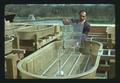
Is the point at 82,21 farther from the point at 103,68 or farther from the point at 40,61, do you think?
the point at 40,61

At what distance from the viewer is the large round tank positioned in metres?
1.30

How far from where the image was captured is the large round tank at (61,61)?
4.26 ft

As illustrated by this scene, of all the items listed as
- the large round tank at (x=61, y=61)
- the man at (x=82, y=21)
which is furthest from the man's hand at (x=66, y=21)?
the large round tank at (x=61, y=61)

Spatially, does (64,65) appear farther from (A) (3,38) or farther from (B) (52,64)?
(A) (3,38)

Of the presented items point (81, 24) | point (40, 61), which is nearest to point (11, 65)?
point (40, 61)

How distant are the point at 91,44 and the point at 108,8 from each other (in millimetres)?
563

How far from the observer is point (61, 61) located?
5.15 feet

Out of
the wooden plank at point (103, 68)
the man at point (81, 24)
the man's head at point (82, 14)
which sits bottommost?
the wooden plank at point (103, 68)

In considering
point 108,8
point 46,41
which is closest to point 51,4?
point 108,8

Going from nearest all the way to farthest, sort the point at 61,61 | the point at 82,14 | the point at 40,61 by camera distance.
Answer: the point at 82,14 < the point at 40,61 < the point at 61,61

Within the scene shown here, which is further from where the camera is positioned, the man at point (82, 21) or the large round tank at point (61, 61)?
the large round tank at point (61, 61)

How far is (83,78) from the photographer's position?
1.03m

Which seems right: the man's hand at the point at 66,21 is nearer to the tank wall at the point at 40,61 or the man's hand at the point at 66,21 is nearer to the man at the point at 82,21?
the man at the point at 82,21

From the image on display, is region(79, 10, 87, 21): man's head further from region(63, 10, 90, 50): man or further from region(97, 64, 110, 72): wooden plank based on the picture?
region(97, 64, 110, 72): wooden plank
